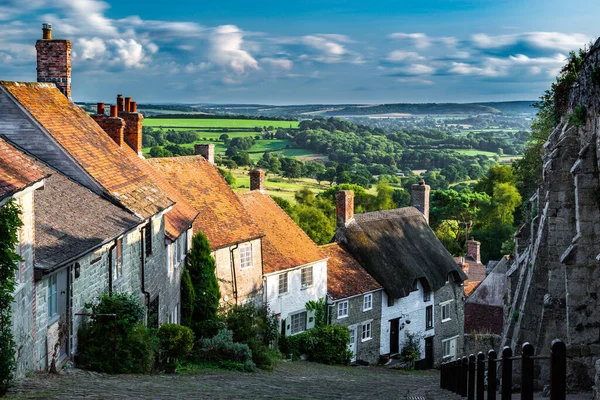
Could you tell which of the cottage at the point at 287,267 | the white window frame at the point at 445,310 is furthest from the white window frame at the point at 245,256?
the white window frame at the point at 445,310

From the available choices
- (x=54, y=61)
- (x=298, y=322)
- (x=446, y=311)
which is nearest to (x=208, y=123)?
(x=446, y=311)

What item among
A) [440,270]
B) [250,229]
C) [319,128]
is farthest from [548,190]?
[319,128]

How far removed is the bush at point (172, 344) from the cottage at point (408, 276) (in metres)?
19.0

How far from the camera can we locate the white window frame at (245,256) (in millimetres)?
29831

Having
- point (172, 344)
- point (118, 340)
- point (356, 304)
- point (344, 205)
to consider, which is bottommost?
point (356, 304)

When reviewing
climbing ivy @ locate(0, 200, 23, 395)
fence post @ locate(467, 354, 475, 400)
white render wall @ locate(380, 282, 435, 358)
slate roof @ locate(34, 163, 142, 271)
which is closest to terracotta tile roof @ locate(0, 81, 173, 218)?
slate roof @ locate(34, 163, 142, 271)

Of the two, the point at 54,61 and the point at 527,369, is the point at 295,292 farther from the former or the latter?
the point at 527,369

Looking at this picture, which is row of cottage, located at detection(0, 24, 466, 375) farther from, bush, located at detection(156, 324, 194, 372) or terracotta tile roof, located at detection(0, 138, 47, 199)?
bush, located at detection(156, 324, 194, 372)

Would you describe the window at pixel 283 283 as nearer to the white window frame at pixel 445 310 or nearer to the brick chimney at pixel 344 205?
the brick chimney at pixel 344 205

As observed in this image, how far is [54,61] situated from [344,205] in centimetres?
1869

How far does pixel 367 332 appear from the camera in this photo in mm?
36094

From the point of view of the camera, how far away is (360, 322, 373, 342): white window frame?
35875 millimetres

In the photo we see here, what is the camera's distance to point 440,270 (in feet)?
132

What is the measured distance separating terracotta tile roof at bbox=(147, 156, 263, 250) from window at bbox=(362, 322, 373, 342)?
8513 mm
